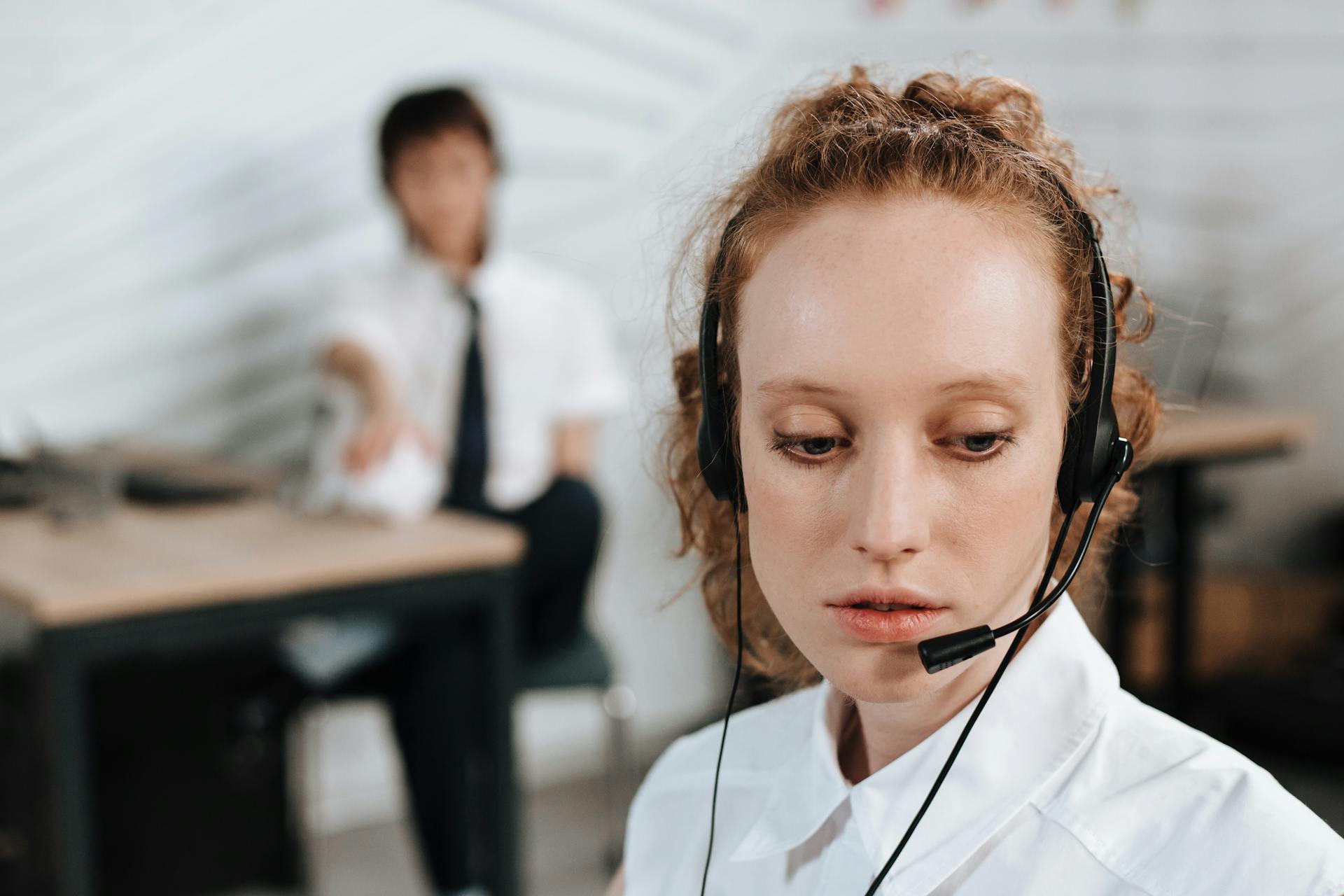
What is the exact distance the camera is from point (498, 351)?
8.45ft

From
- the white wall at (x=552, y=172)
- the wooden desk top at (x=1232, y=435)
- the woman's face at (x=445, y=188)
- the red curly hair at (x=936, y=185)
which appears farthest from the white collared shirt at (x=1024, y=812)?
the wooden desk top at (x=1232, y=435)

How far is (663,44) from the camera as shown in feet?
10.3

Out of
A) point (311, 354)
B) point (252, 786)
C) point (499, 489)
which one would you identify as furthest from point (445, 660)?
point (311, 354)

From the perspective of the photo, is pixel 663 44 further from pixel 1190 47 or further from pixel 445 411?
pixel 1190 47

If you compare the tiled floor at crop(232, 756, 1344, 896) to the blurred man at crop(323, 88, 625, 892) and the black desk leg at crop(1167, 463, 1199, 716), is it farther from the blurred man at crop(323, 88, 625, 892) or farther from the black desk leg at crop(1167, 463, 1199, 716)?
the blurred man at crop(323, 88, 625, 892)

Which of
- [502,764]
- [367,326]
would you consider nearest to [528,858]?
[502,764]

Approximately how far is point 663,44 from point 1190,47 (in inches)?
60.0

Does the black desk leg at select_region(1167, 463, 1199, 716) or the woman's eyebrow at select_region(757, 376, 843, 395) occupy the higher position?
the woman's eyebrow at select_region(757, 376, 843, 395)

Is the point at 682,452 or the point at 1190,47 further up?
the point at 1190,47

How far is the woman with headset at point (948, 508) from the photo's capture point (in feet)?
1.96

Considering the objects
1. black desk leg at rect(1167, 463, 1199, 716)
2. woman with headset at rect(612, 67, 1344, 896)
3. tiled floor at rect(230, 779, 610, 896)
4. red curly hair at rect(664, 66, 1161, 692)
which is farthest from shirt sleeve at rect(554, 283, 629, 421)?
woman with headset at rect(612, 67, 1344, 896)

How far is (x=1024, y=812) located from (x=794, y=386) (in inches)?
9.3

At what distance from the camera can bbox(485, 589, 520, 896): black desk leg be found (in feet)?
6.49

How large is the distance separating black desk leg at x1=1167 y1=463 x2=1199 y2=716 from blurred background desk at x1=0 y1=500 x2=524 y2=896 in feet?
6.12
